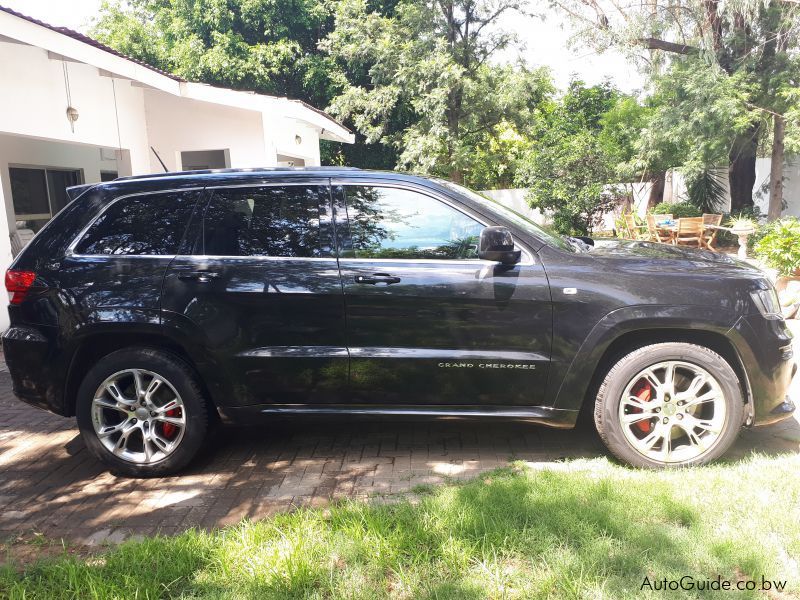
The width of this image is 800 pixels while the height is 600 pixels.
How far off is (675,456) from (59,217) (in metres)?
4.23

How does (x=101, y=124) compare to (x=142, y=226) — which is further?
(x=101, y=124)

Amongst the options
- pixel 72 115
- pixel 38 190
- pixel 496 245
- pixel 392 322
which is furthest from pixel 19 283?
pixel 38 190

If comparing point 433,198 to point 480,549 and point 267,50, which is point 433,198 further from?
point 267,50

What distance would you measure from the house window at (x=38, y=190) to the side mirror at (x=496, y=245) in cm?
995

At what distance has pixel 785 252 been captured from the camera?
8172 mm

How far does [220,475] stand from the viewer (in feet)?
13.2

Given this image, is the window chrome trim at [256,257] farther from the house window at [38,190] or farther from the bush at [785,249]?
the house window at [38,190]

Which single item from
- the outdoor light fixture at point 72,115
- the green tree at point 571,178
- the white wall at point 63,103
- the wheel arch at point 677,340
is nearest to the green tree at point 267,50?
the green tree at point 571,178

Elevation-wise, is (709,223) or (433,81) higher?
(433,81)

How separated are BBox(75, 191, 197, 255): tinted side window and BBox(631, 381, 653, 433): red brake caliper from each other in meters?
3.03

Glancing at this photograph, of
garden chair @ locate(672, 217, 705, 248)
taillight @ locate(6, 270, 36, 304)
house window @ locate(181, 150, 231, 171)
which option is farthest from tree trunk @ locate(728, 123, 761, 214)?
taillight @ locate(6, 270, 36, 304)

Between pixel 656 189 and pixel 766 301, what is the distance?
20098 millimetres

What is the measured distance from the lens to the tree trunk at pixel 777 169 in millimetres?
14719

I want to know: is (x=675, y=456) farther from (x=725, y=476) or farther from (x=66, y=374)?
(x=66, y=374)
